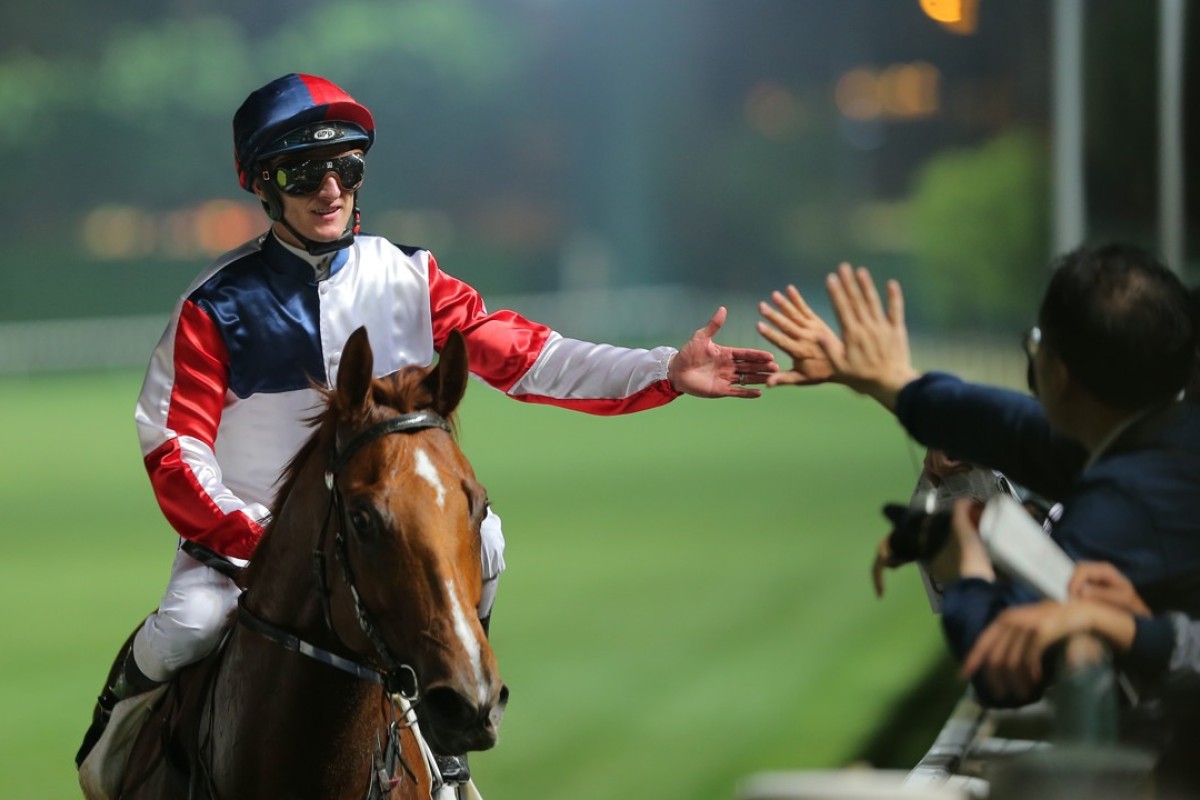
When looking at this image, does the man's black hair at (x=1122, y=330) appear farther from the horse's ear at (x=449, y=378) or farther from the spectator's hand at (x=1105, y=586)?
the horse's ear at (x=449, y=378)

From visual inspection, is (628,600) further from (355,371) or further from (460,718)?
(460,718)

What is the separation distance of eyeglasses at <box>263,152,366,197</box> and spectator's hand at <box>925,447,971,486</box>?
49.9 inches

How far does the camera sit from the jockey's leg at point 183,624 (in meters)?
3.11

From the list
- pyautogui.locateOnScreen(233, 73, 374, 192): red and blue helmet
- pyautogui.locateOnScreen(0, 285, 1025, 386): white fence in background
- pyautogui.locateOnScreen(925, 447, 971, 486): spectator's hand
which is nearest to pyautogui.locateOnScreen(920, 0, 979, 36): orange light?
pyautogui.locateOnScreen(925, 447, 971, 486): spectator's hand

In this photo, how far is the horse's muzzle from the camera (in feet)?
8.18

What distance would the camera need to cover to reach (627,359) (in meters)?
3.35

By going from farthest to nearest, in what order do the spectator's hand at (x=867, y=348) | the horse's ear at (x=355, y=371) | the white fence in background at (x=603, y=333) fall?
the white fence in background at (x=603, y=333), the horse's ear at (x=355, y=371), the spectator's hand at (x=867, y=348)

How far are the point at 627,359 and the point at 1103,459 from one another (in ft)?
4.24

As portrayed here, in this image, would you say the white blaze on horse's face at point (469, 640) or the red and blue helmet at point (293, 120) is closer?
the white blaze on horse's face at point (469, 640)

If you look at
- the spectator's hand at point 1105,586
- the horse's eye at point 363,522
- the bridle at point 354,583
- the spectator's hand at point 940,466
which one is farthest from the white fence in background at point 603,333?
the spectator's hand at point 1105,586

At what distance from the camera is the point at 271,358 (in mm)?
3195

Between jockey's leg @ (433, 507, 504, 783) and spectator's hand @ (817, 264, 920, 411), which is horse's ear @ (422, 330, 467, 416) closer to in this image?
jockey's leg @ (433, 507, 504, 783)

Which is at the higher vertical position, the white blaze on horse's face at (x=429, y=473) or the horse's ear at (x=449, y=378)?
the horse's ear at (x=449, y=378)

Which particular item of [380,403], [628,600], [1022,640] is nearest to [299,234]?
[380,403]
